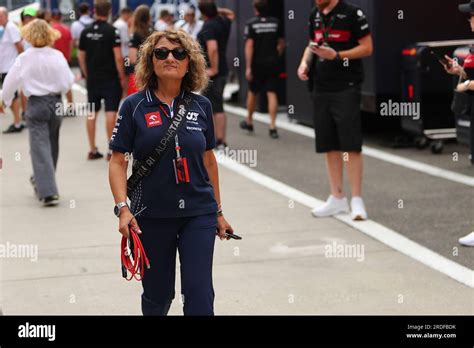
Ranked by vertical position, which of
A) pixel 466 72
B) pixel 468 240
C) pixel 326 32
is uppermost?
pixel 326 32

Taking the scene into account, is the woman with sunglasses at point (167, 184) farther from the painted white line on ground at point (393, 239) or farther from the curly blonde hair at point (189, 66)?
the painted white line on ground at point (393, 239)

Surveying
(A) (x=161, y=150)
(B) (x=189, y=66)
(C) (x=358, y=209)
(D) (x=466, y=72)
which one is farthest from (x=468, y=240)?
(A) (x=161, y=150)

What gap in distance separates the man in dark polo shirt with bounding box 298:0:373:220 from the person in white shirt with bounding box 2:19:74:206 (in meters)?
2.50

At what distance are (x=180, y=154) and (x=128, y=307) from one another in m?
2.05

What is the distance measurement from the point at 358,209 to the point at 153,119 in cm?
469

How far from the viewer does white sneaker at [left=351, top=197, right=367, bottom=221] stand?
385 inches

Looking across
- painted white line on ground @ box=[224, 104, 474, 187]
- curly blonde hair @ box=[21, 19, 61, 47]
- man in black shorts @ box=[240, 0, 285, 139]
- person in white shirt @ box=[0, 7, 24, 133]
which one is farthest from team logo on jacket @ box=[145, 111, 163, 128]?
person in white shirt @ box=[0, 7, 24, 133]

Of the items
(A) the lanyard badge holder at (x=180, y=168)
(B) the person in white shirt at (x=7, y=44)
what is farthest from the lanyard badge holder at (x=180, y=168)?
(B) the person in white shirt at (x=7, y=44)

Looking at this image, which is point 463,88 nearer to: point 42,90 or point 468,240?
point 468,240

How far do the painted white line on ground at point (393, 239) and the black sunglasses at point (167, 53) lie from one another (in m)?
3.00

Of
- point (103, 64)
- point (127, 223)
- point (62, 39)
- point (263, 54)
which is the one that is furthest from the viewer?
point (62, 39)

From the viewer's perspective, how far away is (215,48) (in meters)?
13.9

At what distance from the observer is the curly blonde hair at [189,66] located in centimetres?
557
